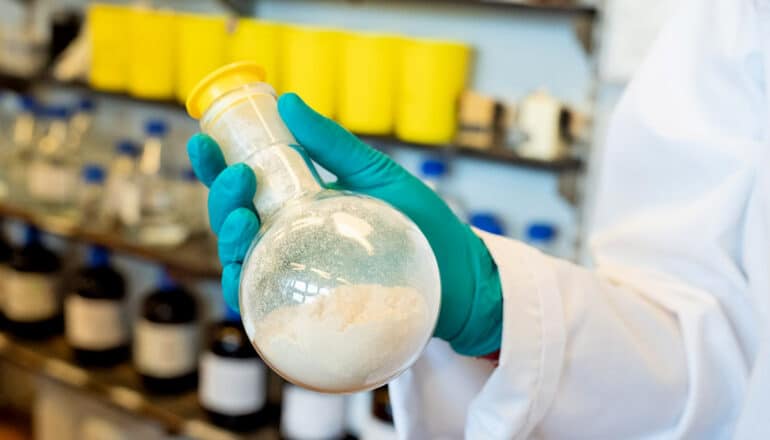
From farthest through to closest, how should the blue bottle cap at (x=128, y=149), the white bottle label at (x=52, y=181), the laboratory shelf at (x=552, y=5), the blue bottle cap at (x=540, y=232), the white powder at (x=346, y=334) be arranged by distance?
1. the white bottle label at (x=52, y=181)
2. the blue bottle cap at (x=128, y=149)
3. the blue bottle cap at (x=540, y=232)
4. the laboratory shelf at (x=552, y=5)
5. the white powder at (x=346, y=334)

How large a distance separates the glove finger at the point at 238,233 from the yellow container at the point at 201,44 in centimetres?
113

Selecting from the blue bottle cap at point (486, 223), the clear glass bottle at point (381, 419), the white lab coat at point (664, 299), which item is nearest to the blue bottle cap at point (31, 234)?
the clear glass bottle at point (381, 419)

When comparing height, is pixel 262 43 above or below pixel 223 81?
below

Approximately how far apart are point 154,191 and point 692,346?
1.54 m

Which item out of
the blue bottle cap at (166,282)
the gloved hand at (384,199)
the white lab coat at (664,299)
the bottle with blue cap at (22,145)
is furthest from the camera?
the bottle with blue cap at (22,145)

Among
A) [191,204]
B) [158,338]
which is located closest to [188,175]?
[191,204]

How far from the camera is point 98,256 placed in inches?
83.6

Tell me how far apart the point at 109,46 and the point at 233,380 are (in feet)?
2.85

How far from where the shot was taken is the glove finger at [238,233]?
650 millimetres

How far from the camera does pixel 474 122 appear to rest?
158 centimetres

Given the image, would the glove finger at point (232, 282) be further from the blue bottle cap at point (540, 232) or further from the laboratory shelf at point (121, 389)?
the laboratory shelf at point (121, 389)

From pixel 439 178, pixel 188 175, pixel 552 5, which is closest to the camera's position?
pixel 552 5

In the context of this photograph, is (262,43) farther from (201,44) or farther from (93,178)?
(93,178)

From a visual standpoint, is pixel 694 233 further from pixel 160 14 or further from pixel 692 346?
pixel 160 14
